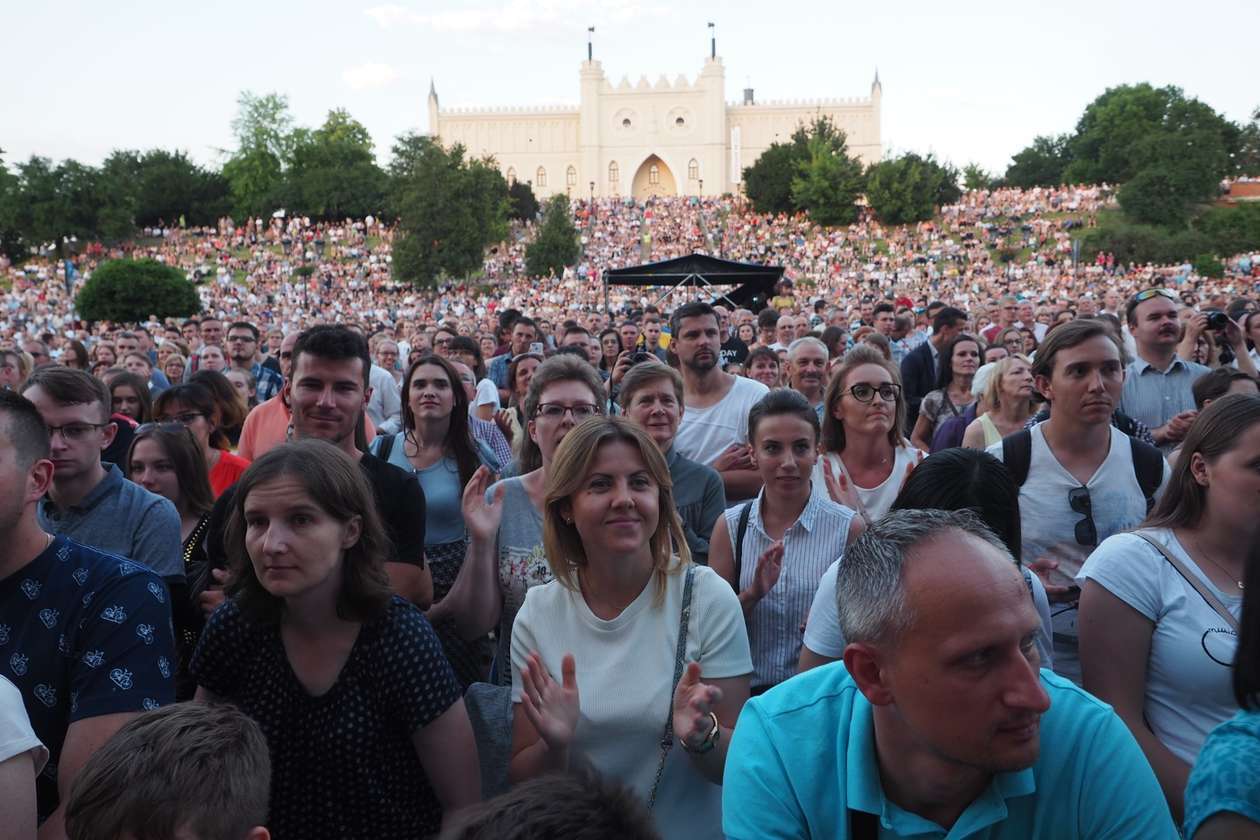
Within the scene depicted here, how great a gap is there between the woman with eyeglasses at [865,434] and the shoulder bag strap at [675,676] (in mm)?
1565

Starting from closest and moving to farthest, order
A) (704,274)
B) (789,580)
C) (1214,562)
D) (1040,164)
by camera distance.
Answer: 1. (1214,562)
2. (789,580)
3. (704,274)
4. (1040,164)

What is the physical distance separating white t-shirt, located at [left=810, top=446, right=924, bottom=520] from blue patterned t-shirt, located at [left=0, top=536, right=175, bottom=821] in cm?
245

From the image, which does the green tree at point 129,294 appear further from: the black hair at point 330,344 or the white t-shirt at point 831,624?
the white t-shirt at point 831,624

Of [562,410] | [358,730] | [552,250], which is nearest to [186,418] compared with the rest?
[562,410]

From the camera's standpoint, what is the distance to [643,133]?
309ft

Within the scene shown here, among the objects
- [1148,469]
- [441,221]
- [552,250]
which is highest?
[441,221]

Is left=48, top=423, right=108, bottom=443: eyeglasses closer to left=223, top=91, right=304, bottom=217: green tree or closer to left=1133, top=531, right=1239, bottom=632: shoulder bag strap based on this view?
left=1133, top=531, right=1239, bottom=632: shoulder bag strap

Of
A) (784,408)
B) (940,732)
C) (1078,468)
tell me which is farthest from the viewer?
(784,408)

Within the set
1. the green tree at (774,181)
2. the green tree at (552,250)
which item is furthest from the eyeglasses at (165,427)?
the green tree at (774,181)

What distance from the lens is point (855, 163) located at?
5728cm


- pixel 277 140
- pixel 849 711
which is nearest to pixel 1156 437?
pixel 849 711

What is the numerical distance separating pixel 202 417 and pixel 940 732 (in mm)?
4480

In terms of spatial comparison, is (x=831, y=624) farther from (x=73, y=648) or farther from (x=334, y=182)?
(x=334, y=182)

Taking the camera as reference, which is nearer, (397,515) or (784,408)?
(397,515)
